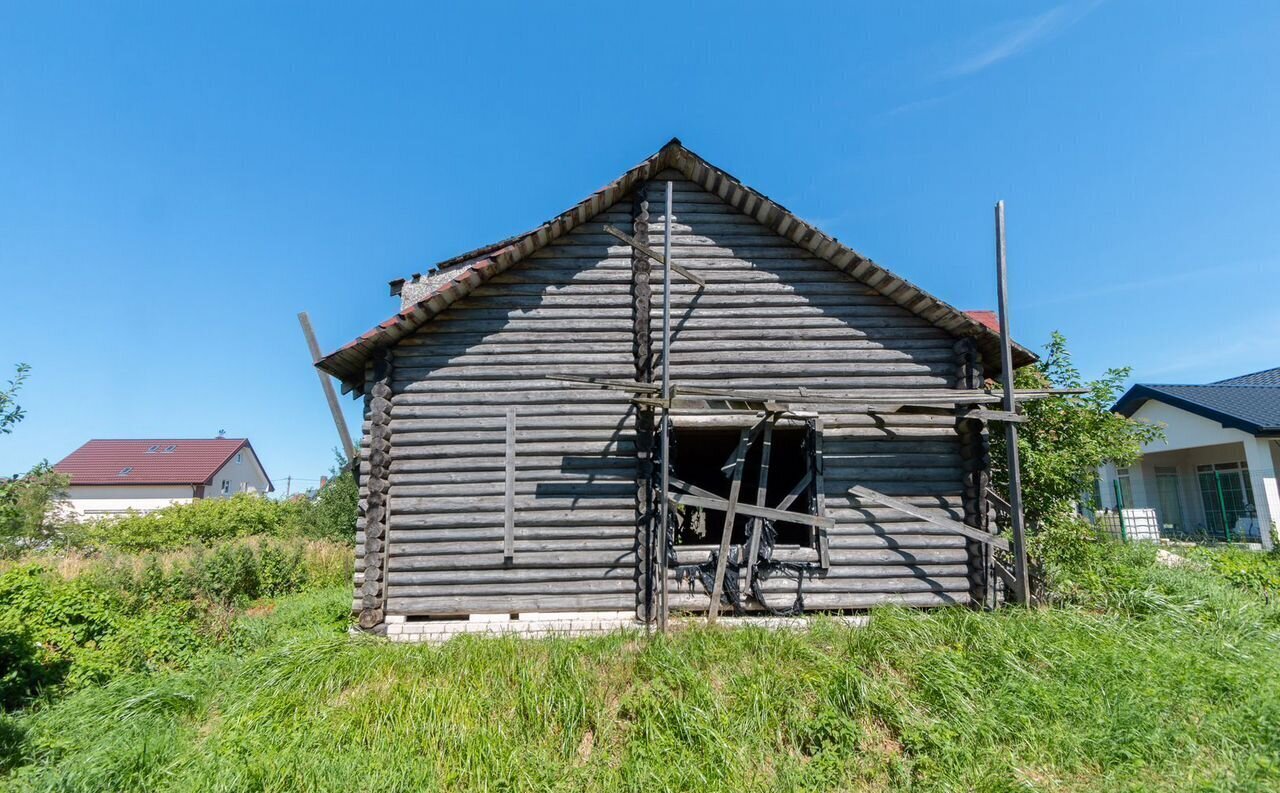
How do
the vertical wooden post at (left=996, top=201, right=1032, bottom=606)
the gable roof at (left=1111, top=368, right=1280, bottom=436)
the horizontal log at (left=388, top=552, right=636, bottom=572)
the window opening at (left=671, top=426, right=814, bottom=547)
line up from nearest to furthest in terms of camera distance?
the vertical wooden post at (left=996, top=201, right=1032, bottom=606)
the horizontal log at (left=388, top=552, right=636, bottom=572)
the window opening at (left=671, top=426, right=814, bottom=547)
the gable roof at (left=1111, top=368, right=1280, bottom=436)

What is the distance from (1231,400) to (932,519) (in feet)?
56.6

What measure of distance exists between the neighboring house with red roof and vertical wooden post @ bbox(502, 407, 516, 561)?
1374 inches

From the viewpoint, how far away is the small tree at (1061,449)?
9.01 meters

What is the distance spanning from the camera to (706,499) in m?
8.09

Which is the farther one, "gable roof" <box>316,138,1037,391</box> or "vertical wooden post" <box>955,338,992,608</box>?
"vertical wooden post" <box>955,338,992,608</box>

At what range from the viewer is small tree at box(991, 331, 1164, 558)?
9008 mm

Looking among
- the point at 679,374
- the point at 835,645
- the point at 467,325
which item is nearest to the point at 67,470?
the point at 467,325

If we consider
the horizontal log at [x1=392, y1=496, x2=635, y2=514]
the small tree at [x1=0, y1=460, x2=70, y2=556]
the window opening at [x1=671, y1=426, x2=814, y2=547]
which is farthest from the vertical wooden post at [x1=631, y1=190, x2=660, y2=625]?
the small tree at [x1=0, y1=460, x2=70, y2=556]

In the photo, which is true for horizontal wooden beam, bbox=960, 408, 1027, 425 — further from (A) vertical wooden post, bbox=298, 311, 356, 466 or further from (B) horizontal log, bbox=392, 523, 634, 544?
(A) vertical wooden post, bbox=298, 311, 356, 466

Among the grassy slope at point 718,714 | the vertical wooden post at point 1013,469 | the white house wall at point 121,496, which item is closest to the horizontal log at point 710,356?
the vertical wooden post at point 1013,469

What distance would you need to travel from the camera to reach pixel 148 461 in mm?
37844

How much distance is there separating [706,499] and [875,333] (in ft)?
11.8

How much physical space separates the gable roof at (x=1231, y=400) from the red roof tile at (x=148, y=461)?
47.4 meters

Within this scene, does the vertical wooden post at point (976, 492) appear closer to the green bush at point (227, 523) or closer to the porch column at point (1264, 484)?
the porch column at point (1264, 484)
